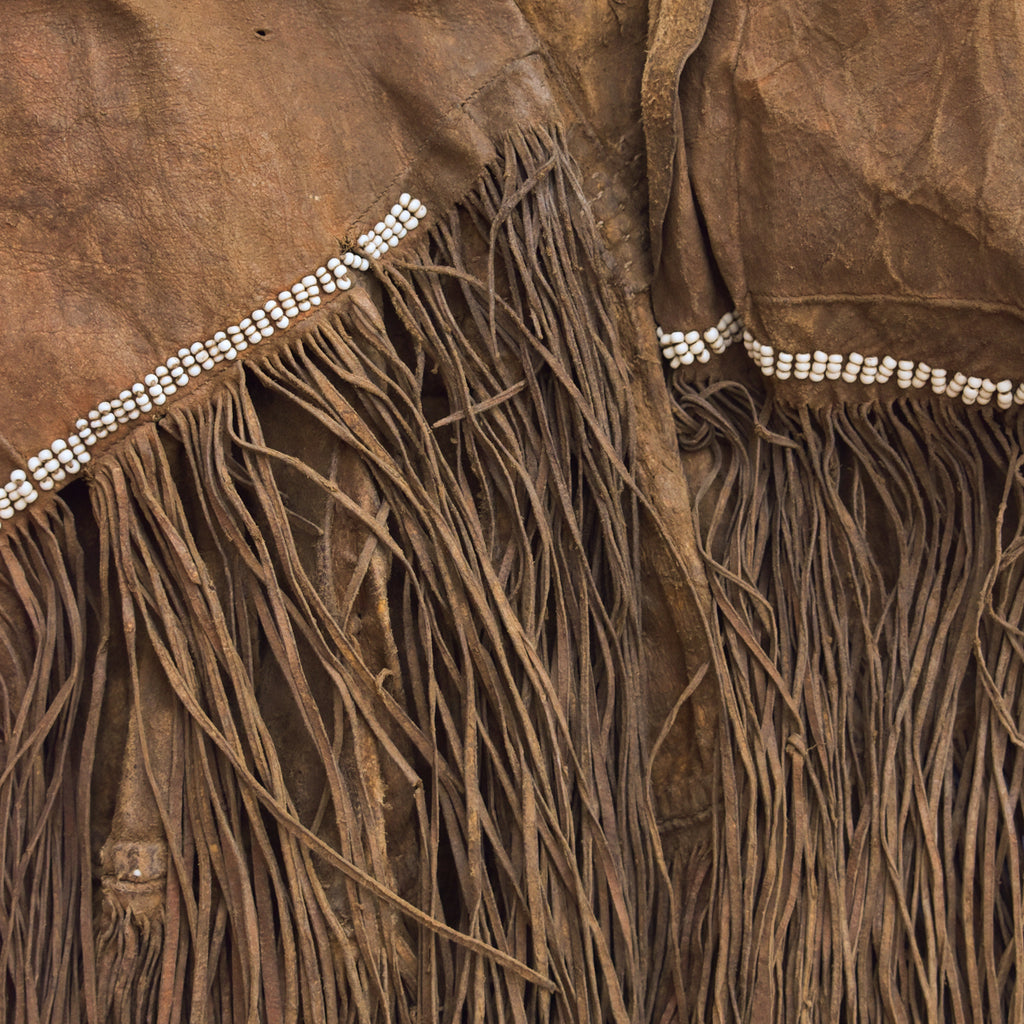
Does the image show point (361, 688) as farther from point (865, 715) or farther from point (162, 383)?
point (865, 715)

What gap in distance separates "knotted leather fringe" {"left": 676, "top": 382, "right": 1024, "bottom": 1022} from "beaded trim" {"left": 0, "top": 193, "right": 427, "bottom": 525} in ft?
1.64

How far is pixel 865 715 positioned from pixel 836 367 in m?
0.43

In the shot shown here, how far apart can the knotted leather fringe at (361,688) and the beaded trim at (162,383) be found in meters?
0.03

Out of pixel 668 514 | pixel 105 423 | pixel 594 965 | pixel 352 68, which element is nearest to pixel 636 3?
pixel 352 68

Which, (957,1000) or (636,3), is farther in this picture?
(636,3)

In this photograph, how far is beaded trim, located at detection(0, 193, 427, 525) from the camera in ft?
3.60

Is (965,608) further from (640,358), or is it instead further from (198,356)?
(198,356)

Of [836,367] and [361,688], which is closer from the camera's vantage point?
[361,688]

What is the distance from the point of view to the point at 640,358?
1239 millimetres

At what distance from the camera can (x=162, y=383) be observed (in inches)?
43.4

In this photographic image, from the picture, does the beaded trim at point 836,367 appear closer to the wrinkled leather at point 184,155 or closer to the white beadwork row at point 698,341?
the white beadwork row at point 698,341

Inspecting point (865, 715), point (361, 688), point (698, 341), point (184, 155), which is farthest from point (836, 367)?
point (184, 155)

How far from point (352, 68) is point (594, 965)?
108 centimetres

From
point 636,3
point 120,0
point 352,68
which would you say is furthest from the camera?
point 636,3
